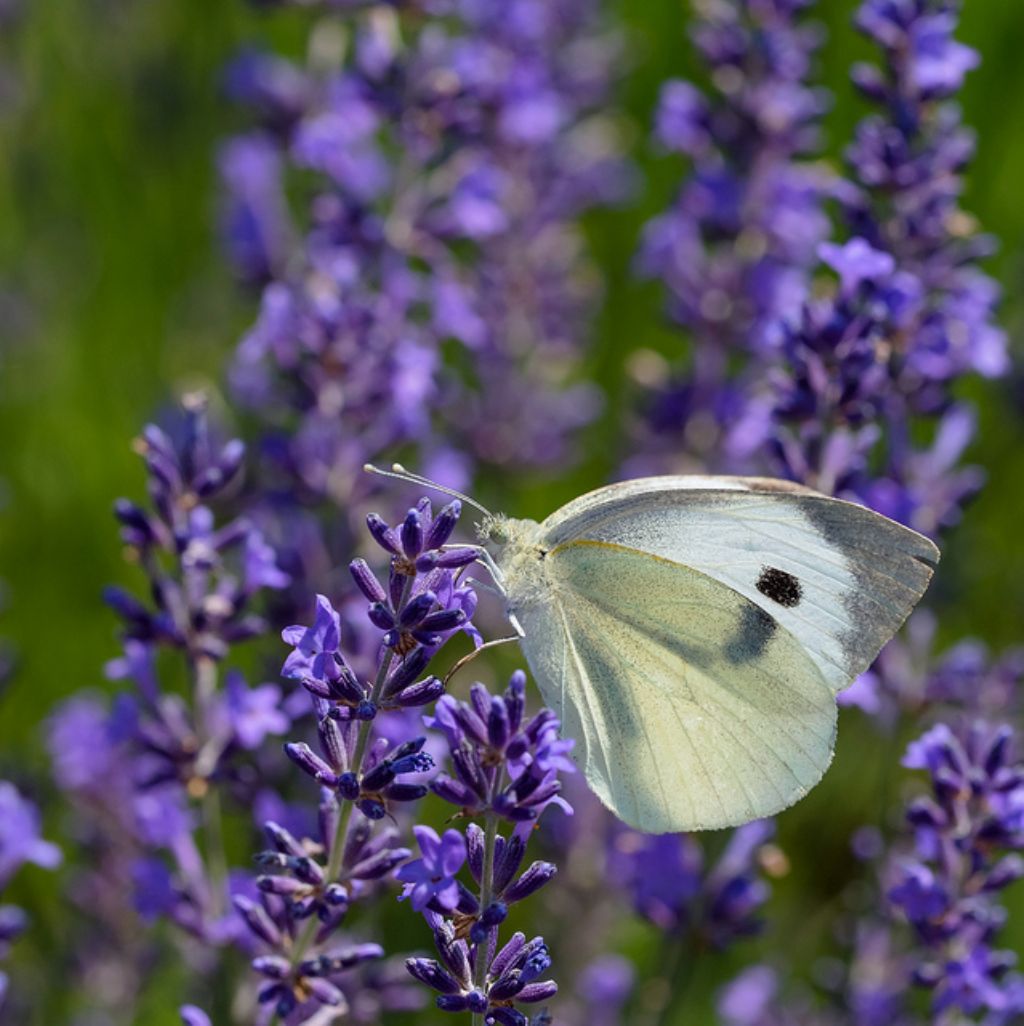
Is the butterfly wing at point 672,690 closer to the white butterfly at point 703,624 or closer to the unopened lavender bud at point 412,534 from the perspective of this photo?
the white butterfly at point 703,624

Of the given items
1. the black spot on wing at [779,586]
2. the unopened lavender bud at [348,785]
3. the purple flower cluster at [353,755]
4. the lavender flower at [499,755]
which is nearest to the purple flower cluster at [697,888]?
the black spot on wing at [779,586]

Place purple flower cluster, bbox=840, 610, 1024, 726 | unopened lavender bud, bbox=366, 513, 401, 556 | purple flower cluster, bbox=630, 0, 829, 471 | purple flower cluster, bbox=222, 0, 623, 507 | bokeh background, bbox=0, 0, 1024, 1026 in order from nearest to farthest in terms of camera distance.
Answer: unopened lavender bud, bbox=366, 513, 401, 556 < purple flower cluster, bbox=840, 610, 1024, 726 < purple flower cluster, bbox=222, 0, 623, 507 < purple flower cluster, bbox=630, 0, 829, 471 < bokeh background, bbox=0, 0, 1024, 1026

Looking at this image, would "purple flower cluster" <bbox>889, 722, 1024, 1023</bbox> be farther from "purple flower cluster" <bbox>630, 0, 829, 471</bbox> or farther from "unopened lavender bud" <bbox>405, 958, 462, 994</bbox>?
"purple flower cluster" <bbox>630, 0, 829, 471</bbox>

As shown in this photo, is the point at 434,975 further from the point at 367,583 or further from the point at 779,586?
the point at 779,586

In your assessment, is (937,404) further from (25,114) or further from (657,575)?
(25,114)

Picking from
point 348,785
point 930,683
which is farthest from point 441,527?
point 930,683

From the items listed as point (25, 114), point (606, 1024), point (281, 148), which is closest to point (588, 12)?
point (281, 148)

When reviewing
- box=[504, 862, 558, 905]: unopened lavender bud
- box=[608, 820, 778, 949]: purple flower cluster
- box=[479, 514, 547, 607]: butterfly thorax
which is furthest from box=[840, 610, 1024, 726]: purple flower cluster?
box=[504, 862, 558, 905]: unopened lavender bud
